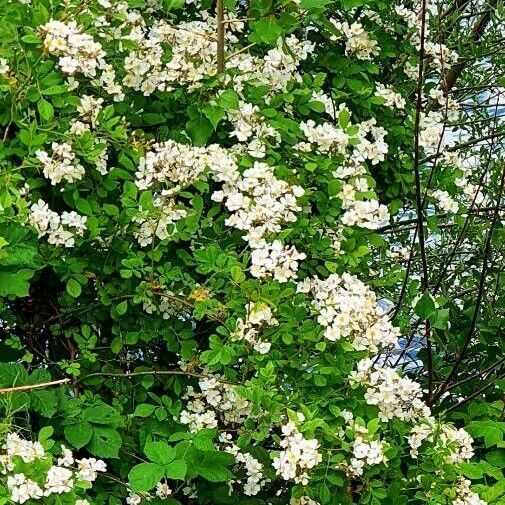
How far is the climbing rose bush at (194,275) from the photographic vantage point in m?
1.92

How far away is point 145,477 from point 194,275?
518mm

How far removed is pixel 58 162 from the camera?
1.97 m

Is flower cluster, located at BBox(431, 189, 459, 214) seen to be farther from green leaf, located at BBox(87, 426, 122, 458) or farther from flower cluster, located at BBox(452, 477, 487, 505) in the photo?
green leaf, located at BBox(87, 426, 122, 458)

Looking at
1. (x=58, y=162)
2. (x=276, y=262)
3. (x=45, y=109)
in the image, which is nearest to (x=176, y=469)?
(x=276, y=262)

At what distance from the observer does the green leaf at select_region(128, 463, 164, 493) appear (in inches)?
72.4

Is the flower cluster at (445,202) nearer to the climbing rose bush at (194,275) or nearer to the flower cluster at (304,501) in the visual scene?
the climbing rose bush at (194,275)

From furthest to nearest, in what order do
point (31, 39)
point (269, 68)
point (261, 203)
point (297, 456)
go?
1. point (269, 68)
2. point (261, 203)
3. point (31, 39)
4. point (297, 456)

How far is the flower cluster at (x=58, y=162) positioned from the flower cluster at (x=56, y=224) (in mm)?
63

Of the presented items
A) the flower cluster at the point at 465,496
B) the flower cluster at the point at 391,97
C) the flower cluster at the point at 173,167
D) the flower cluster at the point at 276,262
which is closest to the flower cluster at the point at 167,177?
the flower cluster at the point at 173,167

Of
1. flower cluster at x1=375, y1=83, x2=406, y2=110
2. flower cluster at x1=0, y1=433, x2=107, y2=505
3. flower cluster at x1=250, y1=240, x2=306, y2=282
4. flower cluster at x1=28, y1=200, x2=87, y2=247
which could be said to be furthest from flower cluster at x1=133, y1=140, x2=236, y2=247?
flower cluster at x1=375, y1=83, x2=406, y2=110

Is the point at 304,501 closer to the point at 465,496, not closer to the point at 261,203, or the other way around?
the point at 465,496

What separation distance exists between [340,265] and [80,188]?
63 cm

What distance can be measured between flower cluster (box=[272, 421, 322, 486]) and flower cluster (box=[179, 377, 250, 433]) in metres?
0.24

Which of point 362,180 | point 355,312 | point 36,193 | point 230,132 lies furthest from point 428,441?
point 36,193
